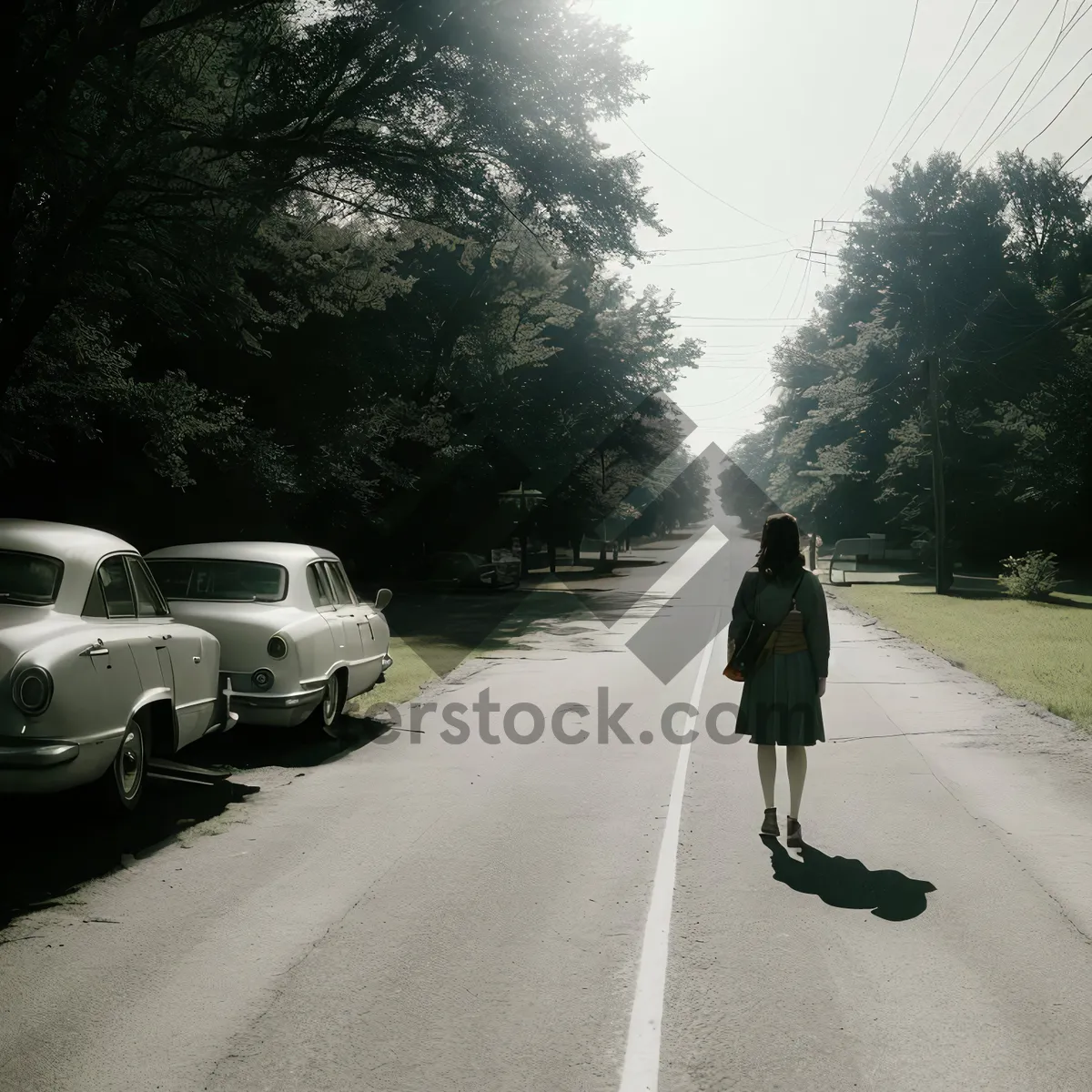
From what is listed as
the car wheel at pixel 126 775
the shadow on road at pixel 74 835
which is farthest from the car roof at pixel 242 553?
the car wheel at pixel 126 775

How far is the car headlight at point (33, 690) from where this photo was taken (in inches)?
245

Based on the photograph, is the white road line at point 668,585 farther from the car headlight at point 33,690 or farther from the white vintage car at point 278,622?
the car headlight at point 33,690

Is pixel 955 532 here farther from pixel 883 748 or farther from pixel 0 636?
pixel 0 636

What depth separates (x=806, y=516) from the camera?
8469cm

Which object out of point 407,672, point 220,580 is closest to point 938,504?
point 407,672

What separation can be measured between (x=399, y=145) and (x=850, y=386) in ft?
165

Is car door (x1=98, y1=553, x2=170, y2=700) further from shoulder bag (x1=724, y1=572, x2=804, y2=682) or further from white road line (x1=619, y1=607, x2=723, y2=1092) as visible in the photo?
shoulder bag (x1=724, y1=572, x2=804, y2=682)

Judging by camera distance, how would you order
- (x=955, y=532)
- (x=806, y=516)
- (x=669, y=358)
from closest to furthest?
(x=955, y=532), (x=669, y=358), (x=806, y=516)

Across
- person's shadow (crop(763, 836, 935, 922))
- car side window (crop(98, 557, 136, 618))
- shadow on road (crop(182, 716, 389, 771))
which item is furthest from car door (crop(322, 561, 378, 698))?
person's shadow (crop(763, 836, 935, 922))

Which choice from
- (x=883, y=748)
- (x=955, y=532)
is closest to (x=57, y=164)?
(x=883, y=748)

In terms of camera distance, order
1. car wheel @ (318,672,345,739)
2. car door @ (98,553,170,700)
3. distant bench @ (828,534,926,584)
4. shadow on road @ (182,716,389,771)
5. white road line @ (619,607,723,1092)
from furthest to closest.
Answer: distant bench @ (828,534,926,584), car wheel @ (318,672,345,739), shadow on road @ (182,716,389,771), car door @ (98,553,170,700), white road line @ (619,607,723,1092)

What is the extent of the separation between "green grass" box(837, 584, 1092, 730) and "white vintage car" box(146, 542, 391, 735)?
721 cm

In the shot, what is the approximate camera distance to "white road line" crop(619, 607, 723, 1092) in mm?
4035

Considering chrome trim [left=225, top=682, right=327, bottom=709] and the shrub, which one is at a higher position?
the shrub
